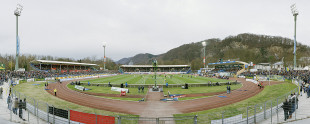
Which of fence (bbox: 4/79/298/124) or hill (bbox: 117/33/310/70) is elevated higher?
hill (bbox: 117/33/310/70)

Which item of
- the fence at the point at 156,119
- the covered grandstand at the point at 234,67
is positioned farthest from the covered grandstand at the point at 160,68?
the fence at the point at 156,119

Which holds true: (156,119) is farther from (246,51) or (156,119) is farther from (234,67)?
(246,51)

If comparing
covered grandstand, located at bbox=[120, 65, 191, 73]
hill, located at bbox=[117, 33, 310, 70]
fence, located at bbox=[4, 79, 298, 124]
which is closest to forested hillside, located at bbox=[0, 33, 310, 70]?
hill, located at bbox=[117, 33, 310, 70]

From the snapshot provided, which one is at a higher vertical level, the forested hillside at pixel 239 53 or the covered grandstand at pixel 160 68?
the forested hillside at pixel 239 53

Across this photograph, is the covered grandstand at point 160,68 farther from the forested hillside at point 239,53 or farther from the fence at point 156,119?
the fence at point 156,119

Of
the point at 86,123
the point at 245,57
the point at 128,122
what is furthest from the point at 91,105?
the point at 245,57

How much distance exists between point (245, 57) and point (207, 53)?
71193mm

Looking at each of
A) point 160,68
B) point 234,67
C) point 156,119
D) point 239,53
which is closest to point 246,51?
point 239,53

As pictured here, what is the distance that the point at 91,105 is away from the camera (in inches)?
702

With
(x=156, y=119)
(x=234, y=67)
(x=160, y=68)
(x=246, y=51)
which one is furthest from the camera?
(x=246, y=51)

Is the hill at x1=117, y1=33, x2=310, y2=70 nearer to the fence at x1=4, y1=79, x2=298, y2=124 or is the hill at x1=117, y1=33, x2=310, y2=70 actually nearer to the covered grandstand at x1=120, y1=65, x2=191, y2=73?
the covered grandstand at x1=120, y1=65, x2=191, y2=73

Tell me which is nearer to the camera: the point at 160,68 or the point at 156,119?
the point at 156,119

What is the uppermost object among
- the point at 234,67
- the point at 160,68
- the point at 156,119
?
the point at 234,67

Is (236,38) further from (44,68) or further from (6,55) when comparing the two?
(6,55)
